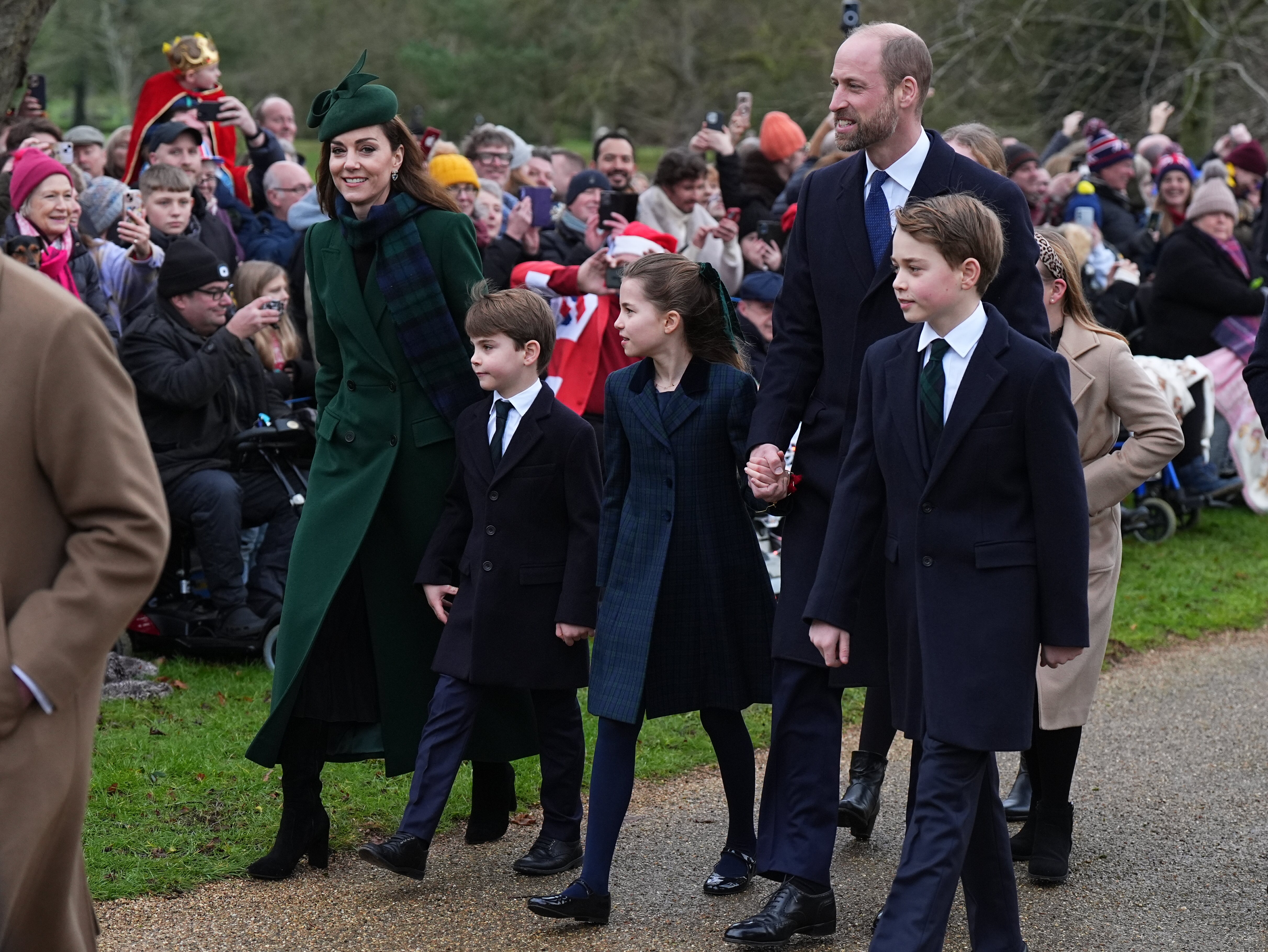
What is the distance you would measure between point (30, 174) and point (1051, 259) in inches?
183

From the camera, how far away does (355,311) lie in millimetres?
4672

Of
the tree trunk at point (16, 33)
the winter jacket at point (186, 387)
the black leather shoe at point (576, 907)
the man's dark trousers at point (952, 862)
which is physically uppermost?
the tree trunk at point (16, 33)

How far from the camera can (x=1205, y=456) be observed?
9.80m

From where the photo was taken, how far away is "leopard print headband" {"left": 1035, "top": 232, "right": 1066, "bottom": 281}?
494 centimetres

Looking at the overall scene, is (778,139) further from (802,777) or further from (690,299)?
(802,777)

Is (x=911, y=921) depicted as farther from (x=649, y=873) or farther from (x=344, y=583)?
(x=344, y=583)

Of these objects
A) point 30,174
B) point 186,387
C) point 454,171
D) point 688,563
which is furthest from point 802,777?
point 454,171

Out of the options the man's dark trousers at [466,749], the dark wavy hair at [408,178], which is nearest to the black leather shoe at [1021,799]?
the man's dark trousers at [466,749]

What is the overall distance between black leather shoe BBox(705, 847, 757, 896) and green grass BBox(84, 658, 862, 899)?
0.96 m

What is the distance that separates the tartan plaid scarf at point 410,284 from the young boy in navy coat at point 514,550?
0.12 metres

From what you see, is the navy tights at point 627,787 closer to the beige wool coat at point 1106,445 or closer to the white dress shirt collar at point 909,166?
the beige wool coat at point 1106,445

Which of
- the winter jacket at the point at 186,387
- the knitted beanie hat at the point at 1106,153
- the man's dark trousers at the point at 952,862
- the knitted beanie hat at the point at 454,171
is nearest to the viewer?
the man's dark trousers at the point at 952,862

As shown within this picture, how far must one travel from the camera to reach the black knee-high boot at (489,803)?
492cm

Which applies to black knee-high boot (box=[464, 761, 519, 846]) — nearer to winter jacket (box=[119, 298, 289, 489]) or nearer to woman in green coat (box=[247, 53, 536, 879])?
woman in green coat (box=[247, 53, 536, 879])
